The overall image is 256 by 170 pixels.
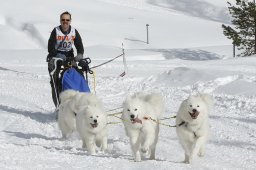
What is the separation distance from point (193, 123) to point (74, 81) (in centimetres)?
255

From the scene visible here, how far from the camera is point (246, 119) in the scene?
8.55 m

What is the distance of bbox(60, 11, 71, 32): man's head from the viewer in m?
Answer: 7.57

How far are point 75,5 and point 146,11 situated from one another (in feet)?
19.0

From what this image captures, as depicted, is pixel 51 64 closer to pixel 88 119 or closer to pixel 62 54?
pixel 62 54

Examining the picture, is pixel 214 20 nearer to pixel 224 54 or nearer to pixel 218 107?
pixel 224 54

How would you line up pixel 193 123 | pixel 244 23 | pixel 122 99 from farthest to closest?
pixel 244 23
pixel 122 99
pixel 193 123

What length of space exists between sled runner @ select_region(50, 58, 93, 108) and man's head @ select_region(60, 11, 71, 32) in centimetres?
47

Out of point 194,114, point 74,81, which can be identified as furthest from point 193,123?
point 74,81

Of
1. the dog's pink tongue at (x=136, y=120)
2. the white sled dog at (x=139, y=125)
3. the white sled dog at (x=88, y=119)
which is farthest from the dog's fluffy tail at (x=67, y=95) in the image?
the dog's pink tongue at (x=136, y=120)

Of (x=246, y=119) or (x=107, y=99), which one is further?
(x=107, y=99)

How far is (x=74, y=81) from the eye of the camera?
24.8 ft

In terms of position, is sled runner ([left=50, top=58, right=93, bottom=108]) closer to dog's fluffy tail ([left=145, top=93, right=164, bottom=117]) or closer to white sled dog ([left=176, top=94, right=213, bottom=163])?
dog's fluffy tail ([left=145, top=93, right=164, bottom=117])

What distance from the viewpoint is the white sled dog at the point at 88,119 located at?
5695 millimetres

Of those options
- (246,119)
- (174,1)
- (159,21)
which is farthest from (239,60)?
(174,1)
